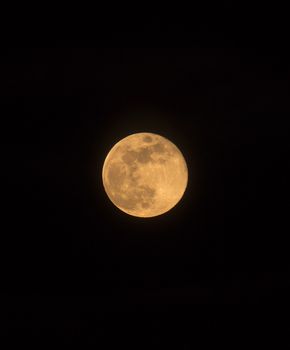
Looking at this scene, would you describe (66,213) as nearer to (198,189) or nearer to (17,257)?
(17,257)

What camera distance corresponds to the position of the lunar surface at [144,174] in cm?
474

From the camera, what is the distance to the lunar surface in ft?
15.5

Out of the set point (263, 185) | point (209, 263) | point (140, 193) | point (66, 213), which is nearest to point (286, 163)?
point (263, 185)

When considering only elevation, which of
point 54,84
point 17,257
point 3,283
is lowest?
point 3,283

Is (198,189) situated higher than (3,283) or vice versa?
(198,189)

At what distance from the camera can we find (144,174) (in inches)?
186

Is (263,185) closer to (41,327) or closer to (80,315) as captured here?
(80,315)

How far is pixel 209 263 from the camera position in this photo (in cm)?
543

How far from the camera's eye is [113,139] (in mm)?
5242

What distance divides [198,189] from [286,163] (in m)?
1.16

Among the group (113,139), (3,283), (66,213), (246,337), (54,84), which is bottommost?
(246,337)

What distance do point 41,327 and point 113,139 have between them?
236 cm

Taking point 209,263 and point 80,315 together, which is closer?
point 80,315

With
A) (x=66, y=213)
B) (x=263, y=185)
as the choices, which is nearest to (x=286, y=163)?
(x=263, y=185)
